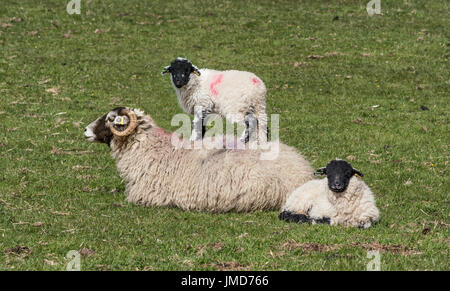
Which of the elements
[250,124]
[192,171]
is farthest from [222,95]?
[192,171]

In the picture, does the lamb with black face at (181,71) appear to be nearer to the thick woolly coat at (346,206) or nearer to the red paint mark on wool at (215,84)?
the red paint mark on wool at (215,84)

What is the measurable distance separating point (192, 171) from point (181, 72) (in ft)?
9.23

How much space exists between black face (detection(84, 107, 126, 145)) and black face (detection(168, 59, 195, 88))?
203 cm

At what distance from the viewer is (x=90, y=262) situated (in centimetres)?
795

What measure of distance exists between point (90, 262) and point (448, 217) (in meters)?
5.82

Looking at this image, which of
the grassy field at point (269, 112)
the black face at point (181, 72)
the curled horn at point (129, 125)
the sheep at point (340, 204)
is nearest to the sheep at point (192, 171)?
the curled horn at point (129, 125)

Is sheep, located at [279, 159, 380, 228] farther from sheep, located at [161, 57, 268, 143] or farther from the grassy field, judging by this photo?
sheep, located at [161, 57, 268, 143]

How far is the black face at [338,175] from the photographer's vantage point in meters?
9.78

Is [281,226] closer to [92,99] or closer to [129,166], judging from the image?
[129,166]

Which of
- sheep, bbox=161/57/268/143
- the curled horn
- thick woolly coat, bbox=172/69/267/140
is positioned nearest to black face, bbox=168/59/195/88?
sheep, bbox=161/57/268/143

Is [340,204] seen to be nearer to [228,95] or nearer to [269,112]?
[228,95]

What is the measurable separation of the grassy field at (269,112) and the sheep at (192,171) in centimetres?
35

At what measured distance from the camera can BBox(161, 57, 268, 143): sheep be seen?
13.3m

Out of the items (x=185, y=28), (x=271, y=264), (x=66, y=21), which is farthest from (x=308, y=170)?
(x=66, y=21)
